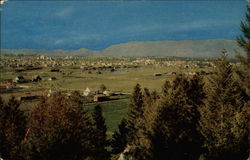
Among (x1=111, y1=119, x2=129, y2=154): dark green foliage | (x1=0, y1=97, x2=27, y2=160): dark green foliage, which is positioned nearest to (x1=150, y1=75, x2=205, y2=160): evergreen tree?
(x1=111, y1=119, x2=129, y2=154): dark green foliage

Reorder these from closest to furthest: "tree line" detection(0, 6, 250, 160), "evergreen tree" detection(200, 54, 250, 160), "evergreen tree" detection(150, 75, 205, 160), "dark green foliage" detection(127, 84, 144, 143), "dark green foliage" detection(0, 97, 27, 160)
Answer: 1. "tree line" detection(0, 6, 250, 160)
2. "dark green foliage" detection(0, 97, 27, 160)
3. "evergreen tree" detection(200, 54, 250, 160)
4. "evergreen tree" detection(150, 75, 205, 160)
5. "dark green foliage" detection(127, 84, 144, 143)

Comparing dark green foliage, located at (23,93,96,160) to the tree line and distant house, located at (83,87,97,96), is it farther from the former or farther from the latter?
distant house, located at (83,87,97,96)

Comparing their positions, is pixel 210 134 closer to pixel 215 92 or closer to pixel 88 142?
pixel 215 92

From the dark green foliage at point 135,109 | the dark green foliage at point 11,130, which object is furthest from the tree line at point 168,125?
the dark green foliage at point 135,109

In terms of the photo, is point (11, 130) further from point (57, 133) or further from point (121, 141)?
point (121, 141)

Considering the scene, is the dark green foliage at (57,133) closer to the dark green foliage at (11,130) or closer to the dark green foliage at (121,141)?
the dark green foliage at (11,130)

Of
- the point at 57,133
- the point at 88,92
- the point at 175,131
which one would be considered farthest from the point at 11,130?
the point at 88,92

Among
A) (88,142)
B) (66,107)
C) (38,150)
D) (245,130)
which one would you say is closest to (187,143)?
(245,130)
